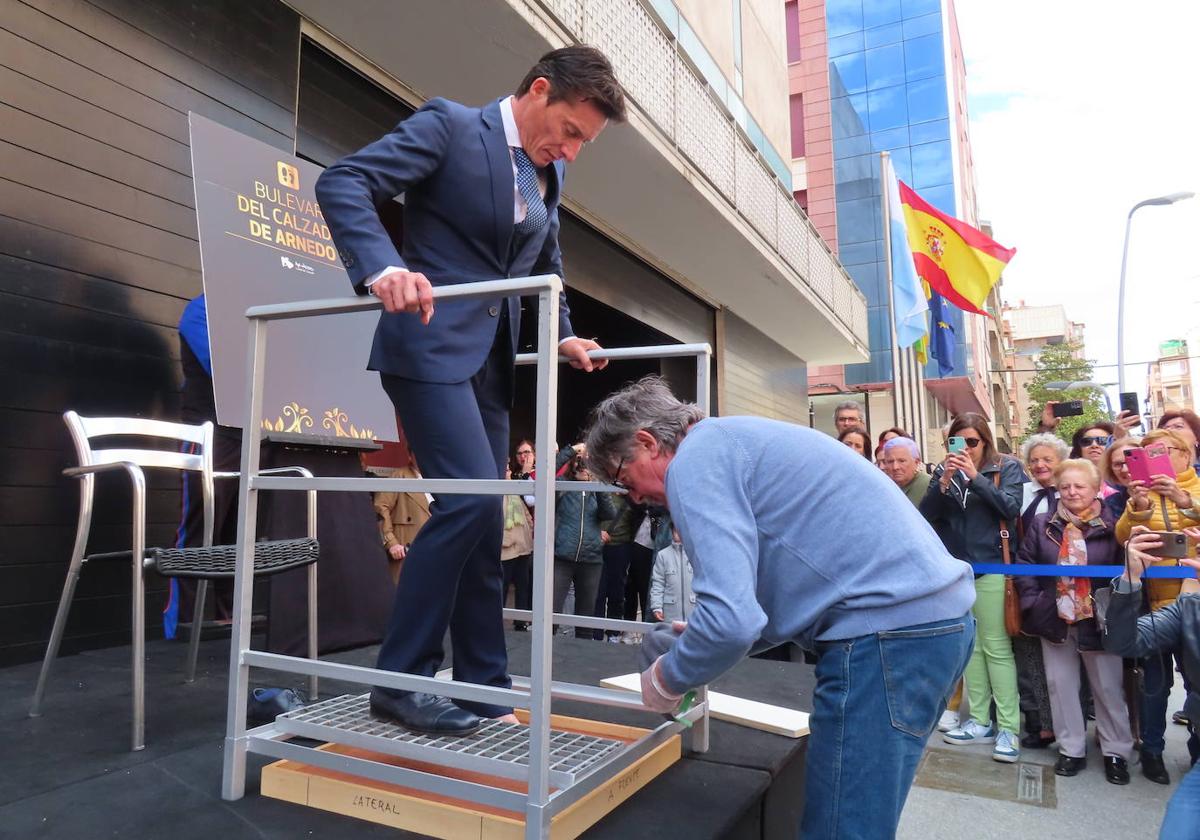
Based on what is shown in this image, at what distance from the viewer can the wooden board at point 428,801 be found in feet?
4.51

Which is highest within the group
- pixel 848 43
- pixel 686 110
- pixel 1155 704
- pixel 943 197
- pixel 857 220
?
pixel 848 43

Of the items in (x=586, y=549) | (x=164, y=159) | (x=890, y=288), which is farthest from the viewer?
(x=890, y=288)

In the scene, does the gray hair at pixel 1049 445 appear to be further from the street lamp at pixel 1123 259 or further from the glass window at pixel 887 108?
the glass window at pixel 887 108

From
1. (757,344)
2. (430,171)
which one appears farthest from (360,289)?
(757,344)

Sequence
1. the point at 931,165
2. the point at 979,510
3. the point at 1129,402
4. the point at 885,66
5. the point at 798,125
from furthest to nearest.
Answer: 1. the point at 885,66
2. the point at 931,165
3. the point at 798,125
4. the point at 1129,402
5. the point at 979,510

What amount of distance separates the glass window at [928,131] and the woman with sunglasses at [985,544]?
28.0m

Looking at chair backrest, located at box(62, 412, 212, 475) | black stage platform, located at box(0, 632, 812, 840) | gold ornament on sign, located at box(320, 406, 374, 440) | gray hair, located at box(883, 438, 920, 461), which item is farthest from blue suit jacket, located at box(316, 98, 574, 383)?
gray hair, located at box(883, 438, 920, 461)

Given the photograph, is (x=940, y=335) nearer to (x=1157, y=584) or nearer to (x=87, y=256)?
(x=1157, y=584)

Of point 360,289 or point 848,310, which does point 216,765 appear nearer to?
point 360,289

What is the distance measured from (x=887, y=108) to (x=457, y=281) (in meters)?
31.9

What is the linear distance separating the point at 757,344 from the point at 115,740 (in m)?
12.0

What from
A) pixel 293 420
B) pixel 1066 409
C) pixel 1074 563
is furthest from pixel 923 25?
pixel 293 420

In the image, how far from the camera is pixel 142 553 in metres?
2.02

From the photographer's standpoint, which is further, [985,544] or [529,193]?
[985,544]
